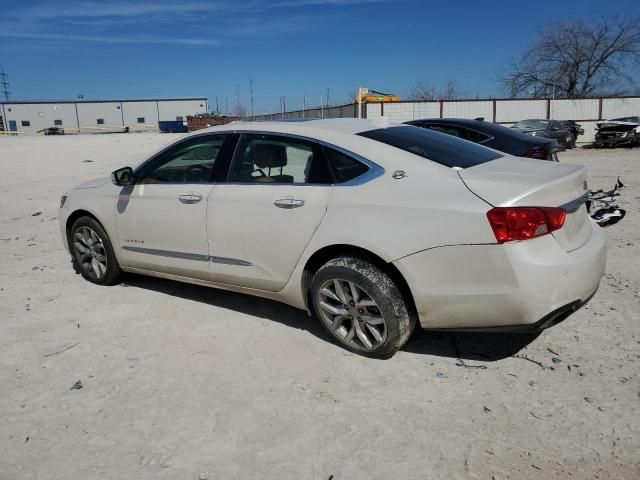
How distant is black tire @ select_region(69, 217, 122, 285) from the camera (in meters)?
5.04

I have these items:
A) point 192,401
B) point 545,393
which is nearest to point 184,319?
point 192,401

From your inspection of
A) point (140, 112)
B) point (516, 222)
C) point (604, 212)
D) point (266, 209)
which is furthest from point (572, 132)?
point (140, 112)

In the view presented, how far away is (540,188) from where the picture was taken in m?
3.06

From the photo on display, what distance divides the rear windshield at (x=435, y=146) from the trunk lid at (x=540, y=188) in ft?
0.51

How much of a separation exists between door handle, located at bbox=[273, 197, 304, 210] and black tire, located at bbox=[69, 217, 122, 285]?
211cm

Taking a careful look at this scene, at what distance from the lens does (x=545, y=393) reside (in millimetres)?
3121

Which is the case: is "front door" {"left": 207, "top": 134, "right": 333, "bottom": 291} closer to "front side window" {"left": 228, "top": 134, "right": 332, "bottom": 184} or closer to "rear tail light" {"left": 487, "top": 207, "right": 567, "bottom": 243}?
"front side window" {"left": 228, "top": 134, "right": 332, "bottom": 184}

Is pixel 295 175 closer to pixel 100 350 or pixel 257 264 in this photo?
pixel 257 264

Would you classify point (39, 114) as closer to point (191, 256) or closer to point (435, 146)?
point (191, 256)

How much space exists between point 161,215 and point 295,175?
134cm

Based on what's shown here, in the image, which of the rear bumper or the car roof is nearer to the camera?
the rear bumper

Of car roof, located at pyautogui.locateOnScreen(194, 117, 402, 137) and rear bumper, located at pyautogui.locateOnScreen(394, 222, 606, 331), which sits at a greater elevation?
car roof, located at pyautogui.locateOnScreen(194, 117, 402, 137)

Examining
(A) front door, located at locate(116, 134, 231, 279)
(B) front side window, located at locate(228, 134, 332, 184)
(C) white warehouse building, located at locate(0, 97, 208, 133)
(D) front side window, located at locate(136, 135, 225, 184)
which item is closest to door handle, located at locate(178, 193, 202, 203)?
(A) front door, located at locate(116, 134, 231, 279)

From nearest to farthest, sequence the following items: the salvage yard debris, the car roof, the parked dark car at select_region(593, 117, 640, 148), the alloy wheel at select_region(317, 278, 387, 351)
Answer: the alloy wheel at select_region(317, 278, 387, 351)
the car roof
the salvage yard debris
the parked dark car at select_region(593, 117, 640, 148)
